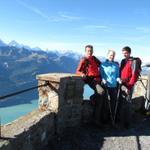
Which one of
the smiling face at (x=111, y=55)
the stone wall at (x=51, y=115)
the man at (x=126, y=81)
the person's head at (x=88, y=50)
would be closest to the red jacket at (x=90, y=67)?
the person's head at (x=88, y=50)

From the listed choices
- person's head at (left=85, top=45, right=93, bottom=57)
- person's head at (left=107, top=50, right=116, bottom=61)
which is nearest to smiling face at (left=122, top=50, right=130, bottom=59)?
person's head at (left=107, top=50, right=116, bottom=61)

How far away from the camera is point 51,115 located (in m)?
6.61

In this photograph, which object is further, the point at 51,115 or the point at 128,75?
the point at 128,75

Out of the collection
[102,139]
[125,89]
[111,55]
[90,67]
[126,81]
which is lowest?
[102,139]

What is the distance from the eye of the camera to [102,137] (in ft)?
24.1

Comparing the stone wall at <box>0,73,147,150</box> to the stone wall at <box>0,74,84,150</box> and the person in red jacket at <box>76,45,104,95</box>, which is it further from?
the person in red jacket at <box>76,45,104,95</box>

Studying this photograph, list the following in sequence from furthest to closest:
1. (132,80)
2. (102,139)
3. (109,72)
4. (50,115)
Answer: (132,80), (109,72), (102,139), (50,115)

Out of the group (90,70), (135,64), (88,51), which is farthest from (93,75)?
(135,64)

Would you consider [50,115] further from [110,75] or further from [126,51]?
[126,51]

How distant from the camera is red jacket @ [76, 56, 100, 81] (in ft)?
25.8

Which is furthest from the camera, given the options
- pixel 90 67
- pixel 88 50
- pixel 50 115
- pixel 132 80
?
pixel 132 80

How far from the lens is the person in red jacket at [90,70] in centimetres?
786

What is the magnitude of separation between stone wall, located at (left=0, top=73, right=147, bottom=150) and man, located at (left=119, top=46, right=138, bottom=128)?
110cm

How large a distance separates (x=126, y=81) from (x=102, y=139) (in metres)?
2.07
